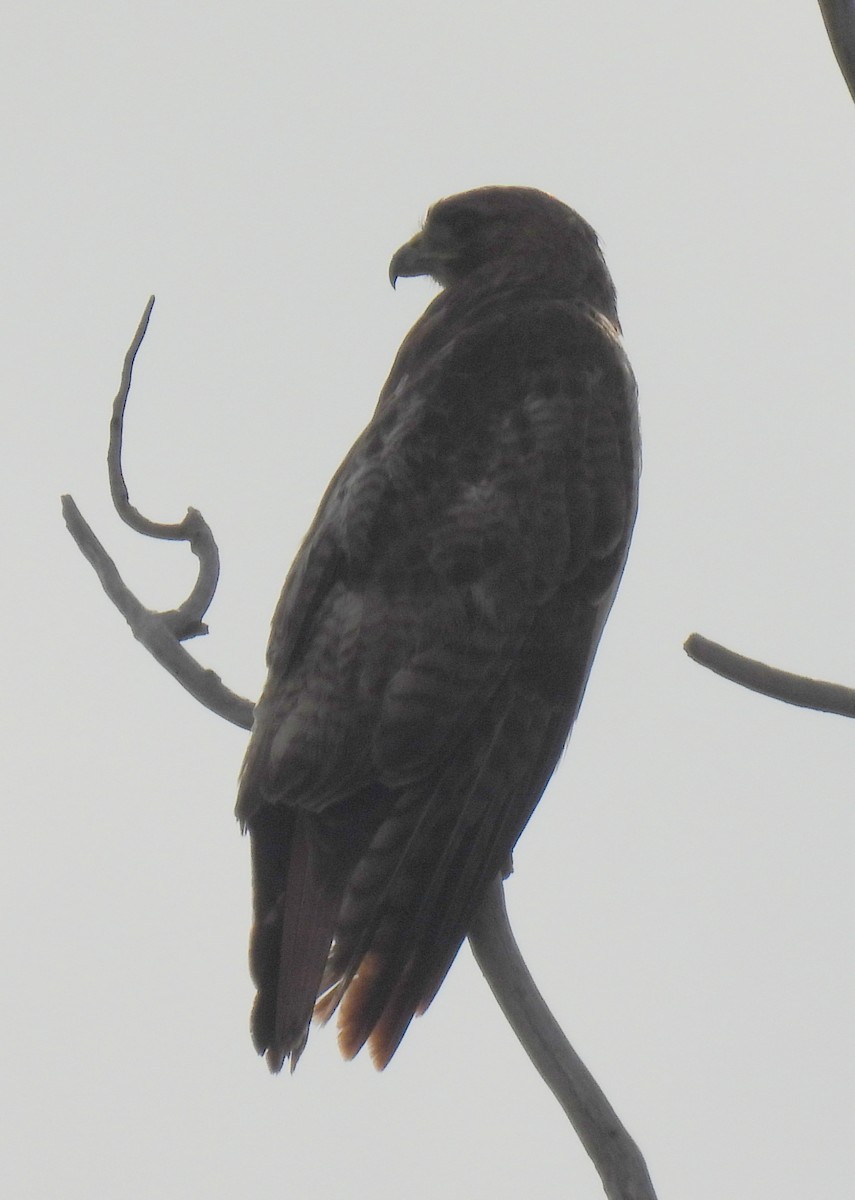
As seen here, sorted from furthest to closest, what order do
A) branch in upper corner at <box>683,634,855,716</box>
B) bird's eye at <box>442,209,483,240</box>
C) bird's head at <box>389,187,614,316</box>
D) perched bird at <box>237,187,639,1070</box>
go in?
bird's eye at <box>442,209,483,240</box>, bird's head at <box>389,187,614,316</box>, perched bird at <box>237,187,639,1070</box>, branch in upper corner at <box>683,634,855,716</box>

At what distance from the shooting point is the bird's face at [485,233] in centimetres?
Answer: 534

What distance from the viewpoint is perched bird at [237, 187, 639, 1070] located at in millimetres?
3568

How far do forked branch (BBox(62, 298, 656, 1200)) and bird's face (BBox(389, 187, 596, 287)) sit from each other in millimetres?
1722

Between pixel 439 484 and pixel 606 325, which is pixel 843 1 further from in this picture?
pixel 606 325

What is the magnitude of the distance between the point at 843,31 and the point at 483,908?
5.99 ft

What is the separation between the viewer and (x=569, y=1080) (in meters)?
2.86

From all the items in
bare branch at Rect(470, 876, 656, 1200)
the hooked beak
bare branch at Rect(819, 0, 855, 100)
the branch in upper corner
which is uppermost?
the hooked beak

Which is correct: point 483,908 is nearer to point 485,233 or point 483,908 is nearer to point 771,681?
point 771,681

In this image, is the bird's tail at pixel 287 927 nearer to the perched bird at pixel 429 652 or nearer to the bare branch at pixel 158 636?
the perched bird at pixel 429 652

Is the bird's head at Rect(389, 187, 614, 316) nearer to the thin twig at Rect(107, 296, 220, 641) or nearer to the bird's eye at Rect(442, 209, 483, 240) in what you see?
the bird's eye at Rect(442, 209, 483, 240)

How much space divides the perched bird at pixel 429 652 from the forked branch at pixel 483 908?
0.16m

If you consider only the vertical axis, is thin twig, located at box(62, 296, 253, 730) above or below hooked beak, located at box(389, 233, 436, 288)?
below

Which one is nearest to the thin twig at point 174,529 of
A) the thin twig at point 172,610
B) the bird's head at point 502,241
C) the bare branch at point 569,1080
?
the thin twig at point 172,610

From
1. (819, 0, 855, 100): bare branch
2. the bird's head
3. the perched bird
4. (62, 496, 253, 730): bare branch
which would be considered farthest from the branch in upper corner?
the bird's head
